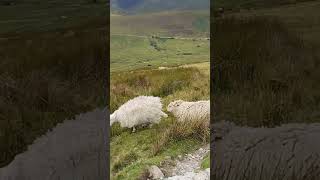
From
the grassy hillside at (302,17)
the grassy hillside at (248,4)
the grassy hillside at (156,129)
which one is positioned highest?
the grassy hillside at (248,4)

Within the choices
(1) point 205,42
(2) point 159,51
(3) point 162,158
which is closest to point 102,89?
(3) point 162,158

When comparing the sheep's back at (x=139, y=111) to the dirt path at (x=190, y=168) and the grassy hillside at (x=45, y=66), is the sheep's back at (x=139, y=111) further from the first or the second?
the grassy hillside at (x=45, y=66)

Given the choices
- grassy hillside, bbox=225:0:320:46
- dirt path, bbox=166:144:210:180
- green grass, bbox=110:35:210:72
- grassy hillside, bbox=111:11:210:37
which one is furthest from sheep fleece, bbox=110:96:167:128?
grassy hillside, bbox=225:0:320:46

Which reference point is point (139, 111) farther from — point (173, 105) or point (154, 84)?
point (154, 84)

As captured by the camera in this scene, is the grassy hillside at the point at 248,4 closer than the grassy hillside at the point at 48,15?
No

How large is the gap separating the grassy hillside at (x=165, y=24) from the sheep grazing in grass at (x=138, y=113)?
1169mm

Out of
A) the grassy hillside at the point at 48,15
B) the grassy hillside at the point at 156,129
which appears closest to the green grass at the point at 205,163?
the grassy hillside at the point at 156,129

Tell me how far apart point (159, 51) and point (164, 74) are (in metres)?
0.66

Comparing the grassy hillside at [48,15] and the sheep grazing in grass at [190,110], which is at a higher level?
the grassy hillside at [48,15]

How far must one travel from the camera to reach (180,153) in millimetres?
4465

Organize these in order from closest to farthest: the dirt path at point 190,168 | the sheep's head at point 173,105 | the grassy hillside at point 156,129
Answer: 1. the dirt path at point 190,168
2. the grassy hillside at point 156,129
3. the sheep's head at point 173,105

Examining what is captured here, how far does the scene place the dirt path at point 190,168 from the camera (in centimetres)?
377

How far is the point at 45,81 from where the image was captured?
2.76 metres

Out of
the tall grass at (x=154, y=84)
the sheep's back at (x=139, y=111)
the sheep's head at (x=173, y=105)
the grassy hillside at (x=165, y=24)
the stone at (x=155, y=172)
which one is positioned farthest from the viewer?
the grassy hillside at (x=165, y=24)
